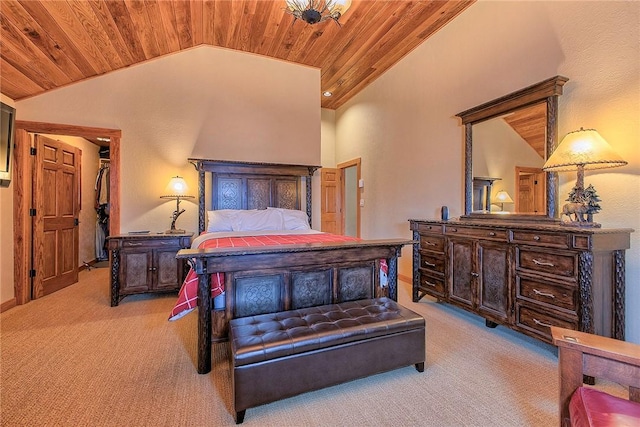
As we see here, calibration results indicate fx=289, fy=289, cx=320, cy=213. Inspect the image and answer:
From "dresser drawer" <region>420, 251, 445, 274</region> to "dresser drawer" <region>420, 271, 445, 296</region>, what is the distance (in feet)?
0.31

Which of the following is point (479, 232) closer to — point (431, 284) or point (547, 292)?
point (547, 292)

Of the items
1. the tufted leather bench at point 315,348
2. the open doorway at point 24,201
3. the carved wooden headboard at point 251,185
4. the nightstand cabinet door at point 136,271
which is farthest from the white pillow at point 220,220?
the tufted leather bench at point 315,348

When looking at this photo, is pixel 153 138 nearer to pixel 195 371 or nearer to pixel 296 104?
pixel 296 104

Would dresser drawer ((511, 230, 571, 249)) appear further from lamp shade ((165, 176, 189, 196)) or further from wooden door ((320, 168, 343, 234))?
wooden door ((320, 168, 343, 234))

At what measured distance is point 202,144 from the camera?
171 inches

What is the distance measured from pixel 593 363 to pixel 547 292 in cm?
136

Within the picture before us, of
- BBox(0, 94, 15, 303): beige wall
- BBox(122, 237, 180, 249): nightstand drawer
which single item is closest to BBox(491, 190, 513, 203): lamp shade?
BBox(122, 237, 180, 249): nightstand drawer

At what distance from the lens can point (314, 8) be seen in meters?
2.22

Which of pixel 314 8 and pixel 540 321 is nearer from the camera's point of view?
pixel 314 8

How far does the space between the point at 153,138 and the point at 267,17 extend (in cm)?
225

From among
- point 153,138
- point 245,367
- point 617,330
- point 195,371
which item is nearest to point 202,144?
point 153,138

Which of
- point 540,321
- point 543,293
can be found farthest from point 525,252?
point 540,321

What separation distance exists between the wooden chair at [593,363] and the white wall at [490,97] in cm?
160

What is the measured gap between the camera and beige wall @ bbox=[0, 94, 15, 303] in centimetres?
326
